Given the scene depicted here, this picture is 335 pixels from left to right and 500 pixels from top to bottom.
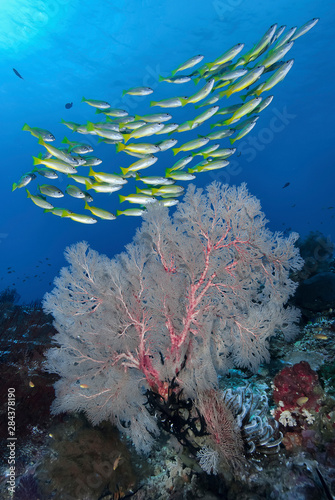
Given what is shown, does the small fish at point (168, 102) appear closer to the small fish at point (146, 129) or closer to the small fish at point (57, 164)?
the small fish at point (146, 129)

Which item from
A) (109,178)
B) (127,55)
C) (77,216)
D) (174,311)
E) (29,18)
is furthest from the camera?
(127,55)

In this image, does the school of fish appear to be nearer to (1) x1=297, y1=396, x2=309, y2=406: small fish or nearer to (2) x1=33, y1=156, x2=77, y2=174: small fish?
(2) x1=33, y1=156, x2=77, y2=174: small fish

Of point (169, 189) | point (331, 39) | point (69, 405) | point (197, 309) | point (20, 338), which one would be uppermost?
point (331, 39)

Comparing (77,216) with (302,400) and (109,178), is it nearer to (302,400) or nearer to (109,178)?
(109,178)

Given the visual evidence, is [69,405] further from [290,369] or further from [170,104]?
[170,104]

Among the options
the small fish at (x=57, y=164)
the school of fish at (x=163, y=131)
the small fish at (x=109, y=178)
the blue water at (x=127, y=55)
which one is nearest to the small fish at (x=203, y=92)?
the school of fish at (x=163, y=131)

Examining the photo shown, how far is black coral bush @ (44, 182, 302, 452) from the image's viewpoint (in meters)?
3.57

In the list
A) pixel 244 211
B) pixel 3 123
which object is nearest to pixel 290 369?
Answer: pixel 244 211

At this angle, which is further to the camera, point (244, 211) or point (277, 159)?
Result: point (277, 159)

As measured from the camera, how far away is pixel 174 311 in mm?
3738

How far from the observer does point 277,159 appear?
254 ft

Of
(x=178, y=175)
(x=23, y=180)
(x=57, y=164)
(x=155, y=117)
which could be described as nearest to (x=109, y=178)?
(x=57, y=164)

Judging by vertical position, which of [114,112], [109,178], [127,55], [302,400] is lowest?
[302,400]

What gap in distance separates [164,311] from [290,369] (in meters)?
2.12
